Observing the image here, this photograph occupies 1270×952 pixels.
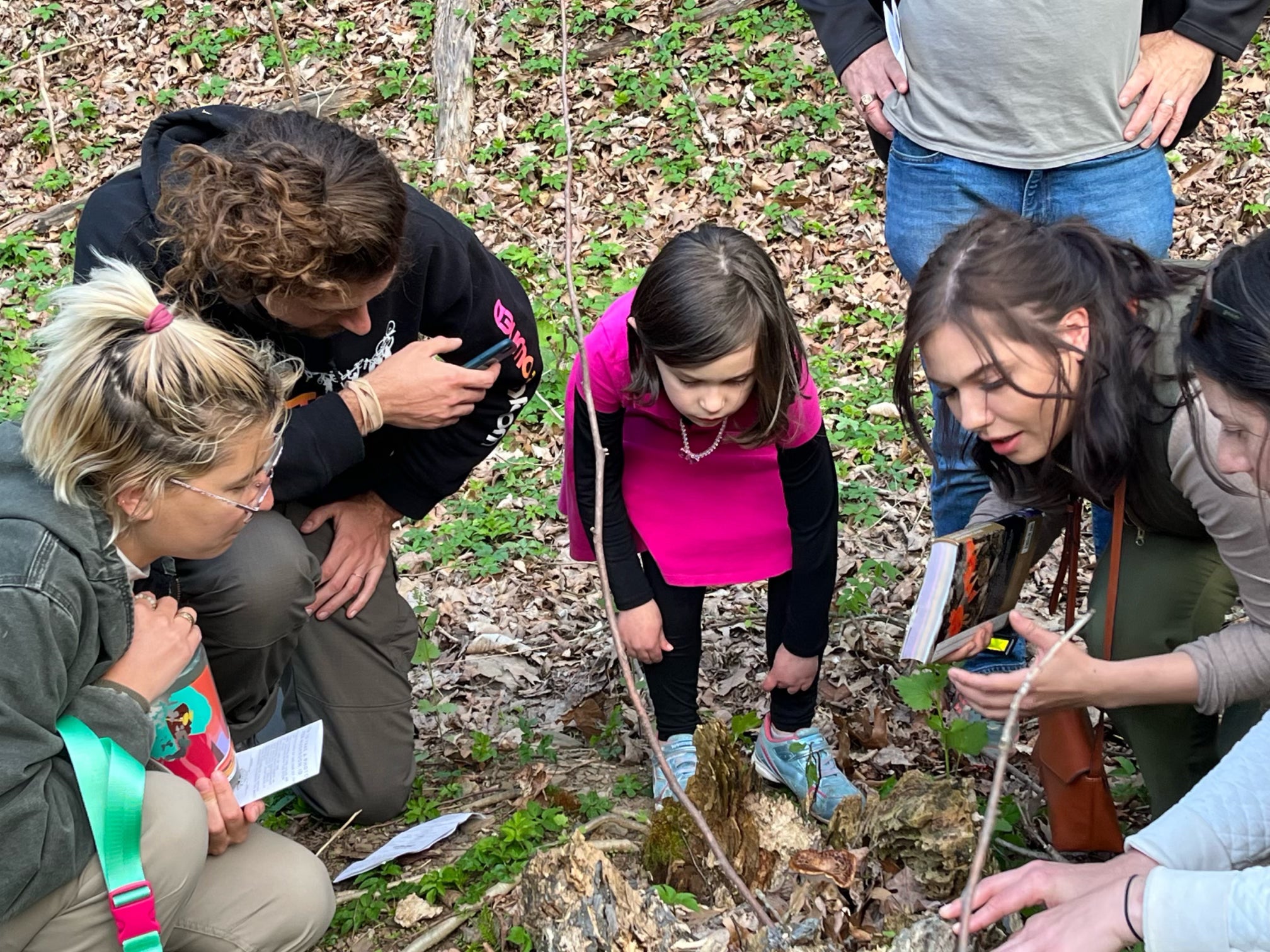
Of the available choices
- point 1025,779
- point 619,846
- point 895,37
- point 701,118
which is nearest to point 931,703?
point 1025,779

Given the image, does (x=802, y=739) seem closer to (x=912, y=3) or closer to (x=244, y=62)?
(x=912, y=3)

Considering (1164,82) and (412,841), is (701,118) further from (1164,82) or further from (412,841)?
(412,841)

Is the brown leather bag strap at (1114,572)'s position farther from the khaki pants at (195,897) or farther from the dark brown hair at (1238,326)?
the khaki pants at (195,897)

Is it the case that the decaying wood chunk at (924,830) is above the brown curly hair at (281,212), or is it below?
below

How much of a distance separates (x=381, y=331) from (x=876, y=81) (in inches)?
61.7

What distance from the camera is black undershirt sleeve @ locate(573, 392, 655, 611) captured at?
10.1 feet

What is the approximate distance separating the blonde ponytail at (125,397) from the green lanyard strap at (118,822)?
447 millimetres

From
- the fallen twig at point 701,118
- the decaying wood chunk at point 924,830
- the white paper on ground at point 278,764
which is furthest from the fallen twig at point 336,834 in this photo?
the fallen twig at point 701,118

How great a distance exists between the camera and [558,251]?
6.79 metres

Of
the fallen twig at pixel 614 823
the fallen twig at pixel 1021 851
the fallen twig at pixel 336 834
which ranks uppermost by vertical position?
the fallen twig at pixel 1021 851

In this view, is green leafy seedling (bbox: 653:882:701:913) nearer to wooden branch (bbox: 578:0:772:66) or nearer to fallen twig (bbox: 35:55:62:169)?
wooden branch (bbox: 578:0:772:66)

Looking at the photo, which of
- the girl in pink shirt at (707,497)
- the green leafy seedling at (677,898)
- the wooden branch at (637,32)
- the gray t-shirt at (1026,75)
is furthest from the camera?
the wooden branch at (637,32)

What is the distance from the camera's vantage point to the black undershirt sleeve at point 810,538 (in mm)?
2988

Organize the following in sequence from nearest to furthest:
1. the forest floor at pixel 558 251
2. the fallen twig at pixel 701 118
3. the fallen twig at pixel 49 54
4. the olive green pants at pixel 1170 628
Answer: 1. the olive green pants at pixel 1170 628
2. the forest floor at pixel 558 251
3. the fallen twig at pixel 701 118
4. the fallen twig at pixel 49 54
